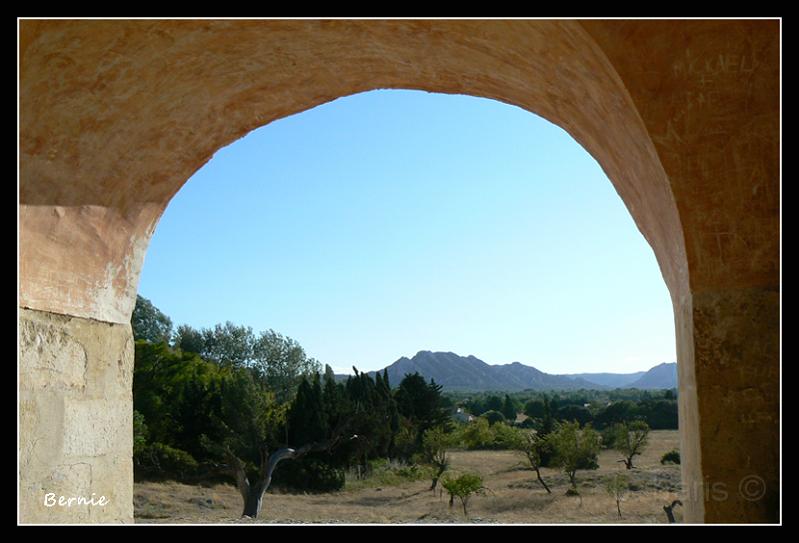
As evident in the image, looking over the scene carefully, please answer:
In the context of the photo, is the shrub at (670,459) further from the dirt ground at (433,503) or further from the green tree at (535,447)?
the green tree at (535,447)

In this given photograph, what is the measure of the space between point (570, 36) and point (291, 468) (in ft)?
84.0

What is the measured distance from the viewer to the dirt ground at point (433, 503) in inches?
781

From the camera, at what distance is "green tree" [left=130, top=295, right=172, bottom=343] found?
3788 cm

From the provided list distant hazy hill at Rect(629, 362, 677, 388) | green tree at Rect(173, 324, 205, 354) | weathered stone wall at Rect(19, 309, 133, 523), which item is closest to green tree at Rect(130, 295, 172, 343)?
green tree at Rect(173, 324, 205, 354)

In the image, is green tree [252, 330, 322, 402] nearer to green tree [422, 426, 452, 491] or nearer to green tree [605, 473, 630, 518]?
green tree [422, 426, 452, 491]

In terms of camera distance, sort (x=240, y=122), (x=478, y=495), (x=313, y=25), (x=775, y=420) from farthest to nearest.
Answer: (x=478, y=495)
(x=240, y=122)
(x=313, y=25)
(x=775, y=420)

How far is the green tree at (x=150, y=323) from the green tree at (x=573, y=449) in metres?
22.0

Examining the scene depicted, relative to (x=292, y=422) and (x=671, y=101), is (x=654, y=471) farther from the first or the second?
(x=671, y=101)

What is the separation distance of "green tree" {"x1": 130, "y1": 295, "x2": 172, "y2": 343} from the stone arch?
115 ft

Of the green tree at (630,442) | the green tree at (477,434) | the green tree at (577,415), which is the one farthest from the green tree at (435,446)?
the green tree at (577,415)

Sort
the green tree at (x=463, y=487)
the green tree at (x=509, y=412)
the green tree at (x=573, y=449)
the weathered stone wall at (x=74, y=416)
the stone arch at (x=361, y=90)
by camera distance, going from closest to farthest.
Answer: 1. the stone arch at (x=361, y=90)
2. the weathered stone wall at (x=74, y=416)
3. the green tree at (x=463, y=487)
4. the green tree at (x=573, y=449)
5. the green tree at (x=509, y=412)

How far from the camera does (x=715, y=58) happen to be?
228 centimetres

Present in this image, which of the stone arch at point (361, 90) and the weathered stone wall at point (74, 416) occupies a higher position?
the stone arch at point (361, 90)

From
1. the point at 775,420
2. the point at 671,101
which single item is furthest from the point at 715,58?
the point at 775,420
